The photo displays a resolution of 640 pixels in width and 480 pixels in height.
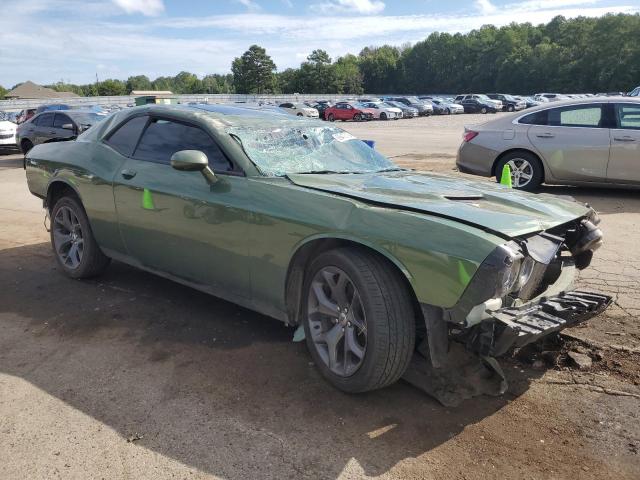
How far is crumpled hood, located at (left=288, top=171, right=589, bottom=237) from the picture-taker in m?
2.93

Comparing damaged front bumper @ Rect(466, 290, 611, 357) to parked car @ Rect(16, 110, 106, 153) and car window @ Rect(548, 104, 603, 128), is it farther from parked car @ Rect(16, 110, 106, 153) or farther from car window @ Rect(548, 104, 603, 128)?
parked car @ Rect(16, 110, 106, 153)

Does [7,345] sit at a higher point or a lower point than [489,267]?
lower

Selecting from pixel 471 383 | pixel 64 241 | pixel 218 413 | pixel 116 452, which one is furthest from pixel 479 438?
pixel 64 241

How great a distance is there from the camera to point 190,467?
8.48 feet

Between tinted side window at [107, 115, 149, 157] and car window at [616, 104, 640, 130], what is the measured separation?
695cm

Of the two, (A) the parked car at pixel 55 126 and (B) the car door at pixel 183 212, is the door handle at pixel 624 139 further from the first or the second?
(A) the parked car at pixel 55 126

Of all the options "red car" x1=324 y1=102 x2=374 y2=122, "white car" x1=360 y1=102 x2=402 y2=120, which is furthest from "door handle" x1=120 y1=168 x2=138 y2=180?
"white car" x1=360 y1=102 x2=402 y2=120

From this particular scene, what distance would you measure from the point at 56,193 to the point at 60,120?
11.1 meters

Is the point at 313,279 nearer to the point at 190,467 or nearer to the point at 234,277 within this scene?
the point at 234,277

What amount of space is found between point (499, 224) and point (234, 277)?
5.67 ft

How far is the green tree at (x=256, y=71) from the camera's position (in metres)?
114

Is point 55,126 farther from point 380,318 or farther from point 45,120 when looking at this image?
point 380,318

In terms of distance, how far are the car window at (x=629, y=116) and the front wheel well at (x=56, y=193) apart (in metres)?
7.46

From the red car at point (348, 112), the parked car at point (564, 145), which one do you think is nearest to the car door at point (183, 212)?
the parked car at point (564, 145)
